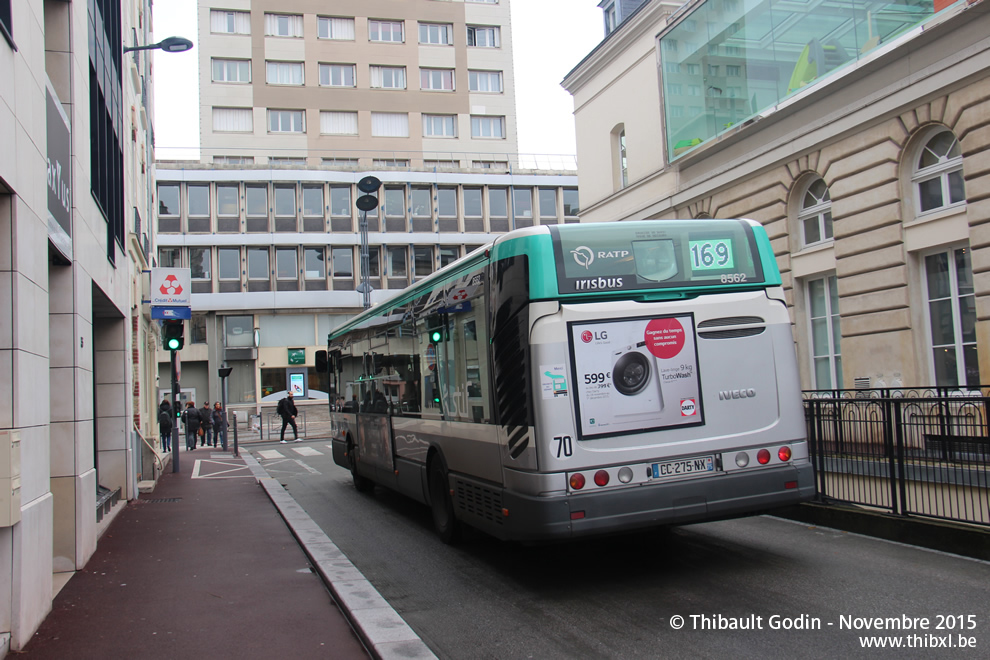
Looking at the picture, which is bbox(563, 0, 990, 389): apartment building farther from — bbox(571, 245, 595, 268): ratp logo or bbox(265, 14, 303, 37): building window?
bbox(265, 14, 303, 37): building window

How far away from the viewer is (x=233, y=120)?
171ft

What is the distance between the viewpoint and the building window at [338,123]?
53.1 metres

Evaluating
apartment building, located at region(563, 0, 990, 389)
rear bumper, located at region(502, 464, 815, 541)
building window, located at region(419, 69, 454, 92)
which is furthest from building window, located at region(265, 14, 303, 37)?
rear bumper, located at region(502, 464, 815, 541)

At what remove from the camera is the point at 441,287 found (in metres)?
9.00

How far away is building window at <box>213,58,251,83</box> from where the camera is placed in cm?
5188

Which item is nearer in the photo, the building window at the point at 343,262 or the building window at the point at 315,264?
the building window at the point at 315,264

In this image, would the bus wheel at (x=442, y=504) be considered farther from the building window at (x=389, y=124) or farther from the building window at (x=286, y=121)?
the building window at (x=389, y=124)

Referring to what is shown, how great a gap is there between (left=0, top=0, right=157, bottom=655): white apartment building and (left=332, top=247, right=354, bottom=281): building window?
1421 inches

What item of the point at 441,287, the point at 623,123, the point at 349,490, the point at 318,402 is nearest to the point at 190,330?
the point at 318,402

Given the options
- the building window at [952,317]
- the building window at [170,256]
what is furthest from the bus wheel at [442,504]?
the building window at [170,256]

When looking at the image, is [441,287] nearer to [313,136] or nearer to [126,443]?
[126,443]

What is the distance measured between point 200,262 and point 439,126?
1773 centimetres

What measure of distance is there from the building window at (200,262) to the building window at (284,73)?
39.0 feet

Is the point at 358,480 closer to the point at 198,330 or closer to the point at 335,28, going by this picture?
the point at 198,330
